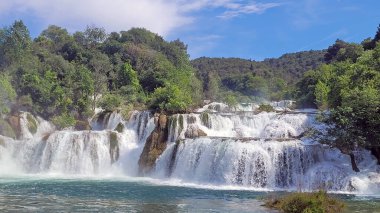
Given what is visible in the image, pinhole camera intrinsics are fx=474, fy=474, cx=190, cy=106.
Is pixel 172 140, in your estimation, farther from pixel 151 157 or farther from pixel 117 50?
pixel 117 50

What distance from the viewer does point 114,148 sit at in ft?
120

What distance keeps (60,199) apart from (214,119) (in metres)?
18.8

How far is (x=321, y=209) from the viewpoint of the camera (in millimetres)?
15930

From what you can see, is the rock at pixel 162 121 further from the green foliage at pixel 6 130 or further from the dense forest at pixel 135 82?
the green foliage at pixel 6 130

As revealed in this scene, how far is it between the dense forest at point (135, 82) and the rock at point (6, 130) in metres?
0.13

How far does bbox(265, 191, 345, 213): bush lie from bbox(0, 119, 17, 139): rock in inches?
1130

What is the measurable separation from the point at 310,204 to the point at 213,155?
13.8 meters

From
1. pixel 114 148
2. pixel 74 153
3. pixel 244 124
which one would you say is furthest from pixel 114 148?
pixel 244 124

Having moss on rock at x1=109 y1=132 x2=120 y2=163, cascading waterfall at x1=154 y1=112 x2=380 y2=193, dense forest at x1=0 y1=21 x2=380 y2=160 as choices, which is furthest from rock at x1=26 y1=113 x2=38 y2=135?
cascading waterfall at x1=154 y1=112 x2=380 y2=193

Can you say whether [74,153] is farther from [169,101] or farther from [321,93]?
[321,93]

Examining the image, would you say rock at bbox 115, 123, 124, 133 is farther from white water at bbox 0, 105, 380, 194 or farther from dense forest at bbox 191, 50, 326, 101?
dense forest at bbox 191, 50, 326, 101

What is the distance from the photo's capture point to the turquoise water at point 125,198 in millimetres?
18438

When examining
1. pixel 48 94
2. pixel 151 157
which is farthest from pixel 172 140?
pixel 48 94

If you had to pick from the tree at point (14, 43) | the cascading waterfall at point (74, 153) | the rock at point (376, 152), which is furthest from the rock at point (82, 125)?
the rock at point (376, 152)
